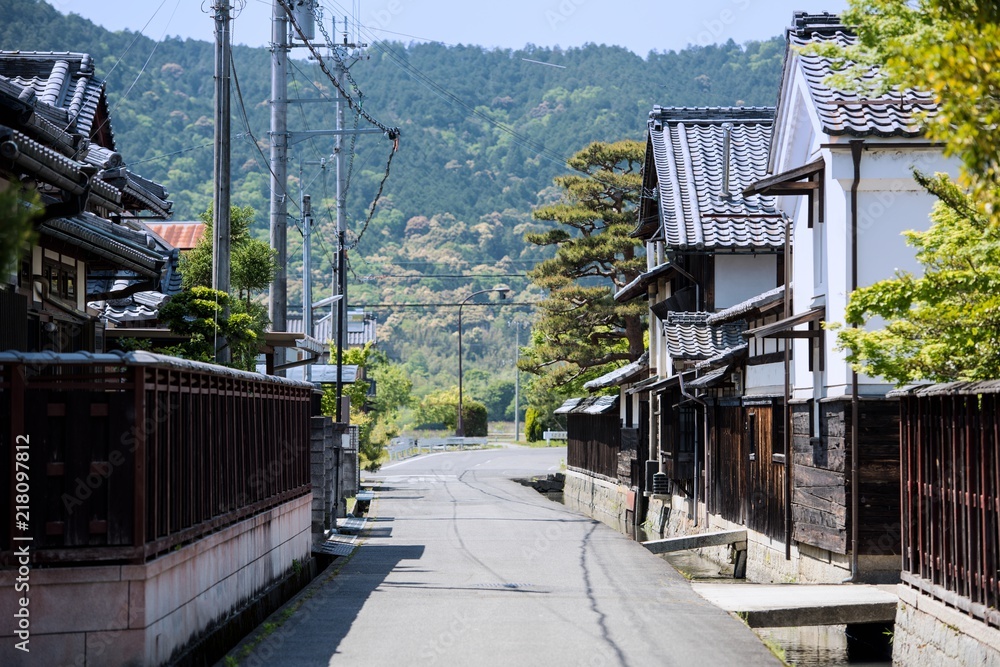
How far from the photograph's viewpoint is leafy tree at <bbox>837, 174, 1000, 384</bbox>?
9.94m

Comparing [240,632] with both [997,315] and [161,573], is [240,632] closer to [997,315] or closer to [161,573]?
[161,573]

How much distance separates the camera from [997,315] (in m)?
9.72

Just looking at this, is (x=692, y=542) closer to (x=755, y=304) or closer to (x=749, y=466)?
(x=749, y=466)

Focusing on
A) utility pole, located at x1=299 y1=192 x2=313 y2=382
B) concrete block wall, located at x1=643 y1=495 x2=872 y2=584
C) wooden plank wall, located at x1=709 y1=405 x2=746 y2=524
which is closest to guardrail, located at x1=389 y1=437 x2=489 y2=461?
utility pole, located at x1=299 y1=192 x2=313 y2=382

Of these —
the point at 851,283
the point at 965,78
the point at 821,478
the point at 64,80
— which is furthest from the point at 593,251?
the point at 965,78

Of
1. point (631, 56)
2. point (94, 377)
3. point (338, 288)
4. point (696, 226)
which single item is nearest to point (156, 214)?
point (94, 377)

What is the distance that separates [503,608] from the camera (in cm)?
1434

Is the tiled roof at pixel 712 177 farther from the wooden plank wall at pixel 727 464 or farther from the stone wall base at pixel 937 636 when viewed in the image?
the stone wall base at pixel 937 636

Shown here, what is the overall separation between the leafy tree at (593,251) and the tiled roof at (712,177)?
7.60 m

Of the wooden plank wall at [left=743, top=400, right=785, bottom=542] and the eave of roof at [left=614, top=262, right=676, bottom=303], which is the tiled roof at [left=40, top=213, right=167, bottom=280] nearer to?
the wooden plank wall at [left=743, top=400, right=785, bottom=542]

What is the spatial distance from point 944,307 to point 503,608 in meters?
6.72

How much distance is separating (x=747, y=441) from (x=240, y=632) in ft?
41.0

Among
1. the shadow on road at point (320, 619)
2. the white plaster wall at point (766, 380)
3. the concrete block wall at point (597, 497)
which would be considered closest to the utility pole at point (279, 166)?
the shadow on road at point (320, 619)

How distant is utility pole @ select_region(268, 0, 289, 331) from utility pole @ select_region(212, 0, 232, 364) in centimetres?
511
